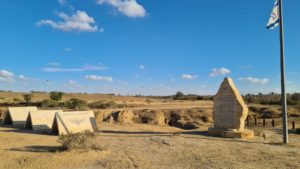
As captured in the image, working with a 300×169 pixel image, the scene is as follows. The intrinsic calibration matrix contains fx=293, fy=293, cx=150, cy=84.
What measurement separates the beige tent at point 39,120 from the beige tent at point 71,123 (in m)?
2.01

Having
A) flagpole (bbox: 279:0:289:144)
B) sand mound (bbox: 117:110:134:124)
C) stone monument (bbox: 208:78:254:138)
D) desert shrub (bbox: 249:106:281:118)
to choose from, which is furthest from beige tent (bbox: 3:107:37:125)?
desert shrub (bbox: 249:106:281:118)

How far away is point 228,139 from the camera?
1551 cm

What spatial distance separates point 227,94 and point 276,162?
776cm

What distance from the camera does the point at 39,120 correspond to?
20281 mm

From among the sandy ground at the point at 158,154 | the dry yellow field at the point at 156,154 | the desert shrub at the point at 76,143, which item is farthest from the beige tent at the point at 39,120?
the desert shrub at the point at 76,143

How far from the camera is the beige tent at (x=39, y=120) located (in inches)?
778

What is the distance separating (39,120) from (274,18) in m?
16.1

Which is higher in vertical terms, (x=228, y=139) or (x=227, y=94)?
(x=227, y=94)

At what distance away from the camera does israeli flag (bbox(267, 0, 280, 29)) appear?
14.6 metres

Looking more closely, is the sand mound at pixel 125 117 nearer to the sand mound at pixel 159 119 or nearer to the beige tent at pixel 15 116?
the sand mound at pixel 159 119

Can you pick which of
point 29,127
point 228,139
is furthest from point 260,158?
point 29,127

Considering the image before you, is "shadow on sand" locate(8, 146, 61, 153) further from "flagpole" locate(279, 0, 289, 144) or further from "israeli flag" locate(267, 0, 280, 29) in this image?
"israeli flag" locate(267, 0, 280, 29)

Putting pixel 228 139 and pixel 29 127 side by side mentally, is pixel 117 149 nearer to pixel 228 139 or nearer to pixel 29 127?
pixel 228 139

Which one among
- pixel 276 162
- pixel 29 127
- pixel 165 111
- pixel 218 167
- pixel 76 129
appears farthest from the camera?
pixel 165 111
